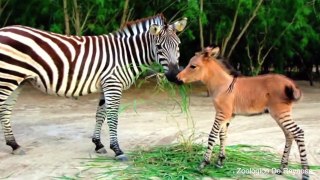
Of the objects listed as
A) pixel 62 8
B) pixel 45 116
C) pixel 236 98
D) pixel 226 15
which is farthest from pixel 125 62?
pixel 226 15

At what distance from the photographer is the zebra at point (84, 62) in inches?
269

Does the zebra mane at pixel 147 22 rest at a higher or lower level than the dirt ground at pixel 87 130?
higher

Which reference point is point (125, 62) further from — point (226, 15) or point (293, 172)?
point (226, 15)

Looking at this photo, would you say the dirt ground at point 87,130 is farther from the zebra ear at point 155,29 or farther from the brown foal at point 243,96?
the zebra ear at point 155,29

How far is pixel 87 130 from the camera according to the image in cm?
915

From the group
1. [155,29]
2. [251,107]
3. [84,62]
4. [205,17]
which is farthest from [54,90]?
[205,17]

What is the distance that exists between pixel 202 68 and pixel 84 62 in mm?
1987

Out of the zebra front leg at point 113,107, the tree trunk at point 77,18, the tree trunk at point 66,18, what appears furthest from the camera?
the tree trunk at point 77,18

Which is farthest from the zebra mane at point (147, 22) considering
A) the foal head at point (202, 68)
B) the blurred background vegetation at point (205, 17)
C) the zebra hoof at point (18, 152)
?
the blurred background vegetation at point (205, 17)

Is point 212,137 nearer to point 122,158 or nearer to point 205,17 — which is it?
point 122,158

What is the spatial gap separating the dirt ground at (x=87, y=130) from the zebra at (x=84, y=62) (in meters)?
0.42

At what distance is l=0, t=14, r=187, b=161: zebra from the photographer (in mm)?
6828

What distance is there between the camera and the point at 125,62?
7.21 m

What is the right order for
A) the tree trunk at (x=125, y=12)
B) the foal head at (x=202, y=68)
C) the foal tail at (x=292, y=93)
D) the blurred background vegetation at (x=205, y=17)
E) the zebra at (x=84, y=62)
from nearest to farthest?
the foal tail at (x=292, y=93) → the foal head at (x=202, y=68) → the zebra at (x=84, y=62) → the blurred background vegetation at (x=205, y=17) → the tree trunk at (x=125, y=12)
